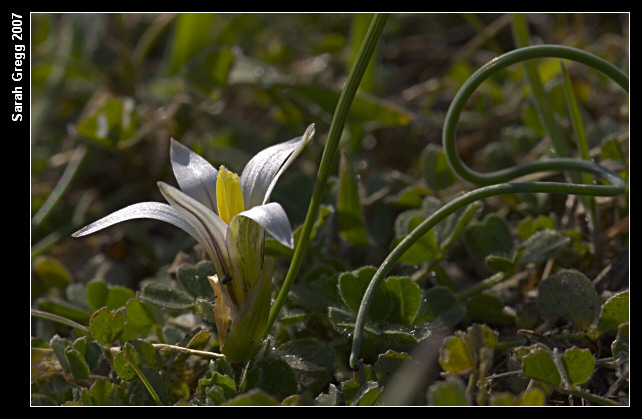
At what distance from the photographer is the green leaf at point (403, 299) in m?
1.65

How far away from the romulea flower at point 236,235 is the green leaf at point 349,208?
0.44 meters

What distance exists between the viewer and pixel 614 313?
5.34 ft

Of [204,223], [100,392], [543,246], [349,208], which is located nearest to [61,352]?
[100,392]

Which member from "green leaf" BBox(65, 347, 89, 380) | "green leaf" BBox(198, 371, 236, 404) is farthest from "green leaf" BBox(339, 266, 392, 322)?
"green leaf" BBox(65, 347, 89, 380)

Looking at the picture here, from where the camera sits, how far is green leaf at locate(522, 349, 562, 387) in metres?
1.42

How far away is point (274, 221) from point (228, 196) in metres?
0.25

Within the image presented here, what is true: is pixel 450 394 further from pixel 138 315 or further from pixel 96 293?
pixel 96 293

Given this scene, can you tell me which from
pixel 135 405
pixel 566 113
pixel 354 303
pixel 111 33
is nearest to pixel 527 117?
pixel 566 113

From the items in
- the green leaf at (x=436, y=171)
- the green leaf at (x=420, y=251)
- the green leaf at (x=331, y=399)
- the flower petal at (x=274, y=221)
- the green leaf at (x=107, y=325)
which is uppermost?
the green leaf at (x=436, y=171)

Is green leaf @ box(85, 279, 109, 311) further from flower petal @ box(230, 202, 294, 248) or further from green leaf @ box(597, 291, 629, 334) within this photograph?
green leaf @ box(597, 291, 629, 334)

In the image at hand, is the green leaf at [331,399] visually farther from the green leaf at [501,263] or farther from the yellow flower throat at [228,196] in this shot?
the green leaf at [501,263]

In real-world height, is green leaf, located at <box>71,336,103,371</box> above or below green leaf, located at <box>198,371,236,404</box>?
above

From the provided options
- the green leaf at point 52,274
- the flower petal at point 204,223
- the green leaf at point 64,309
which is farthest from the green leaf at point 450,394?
the green leaf at point 52,274
